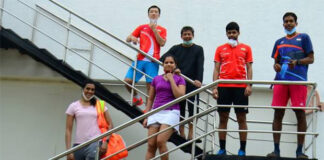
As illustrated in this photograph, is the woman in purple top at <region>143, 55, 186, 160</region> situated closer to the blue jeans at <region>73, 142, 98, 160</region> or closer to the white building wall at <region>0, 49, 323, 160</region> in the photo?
the blue jeans at <region>73, 142, 98, 160</region>

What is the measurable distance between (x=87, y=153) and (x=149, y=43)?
1831 millimetres

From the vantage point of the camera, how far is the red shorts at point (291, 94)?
6801 mm

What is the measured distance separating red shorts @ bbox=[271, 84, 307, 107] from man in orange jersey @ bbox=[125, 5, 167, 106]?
175cm

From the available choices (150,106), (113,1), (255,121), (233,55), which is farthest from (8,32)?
(255,121)

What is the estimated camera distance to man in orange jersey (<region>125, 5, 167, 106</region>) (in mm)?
7992

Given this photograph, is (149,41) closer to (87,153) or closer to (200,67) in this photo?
(200,67)

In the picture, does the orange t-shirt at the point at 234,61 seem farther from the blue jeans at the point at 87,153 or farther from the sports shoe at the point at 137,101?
the blue jeans at the point at 87,153

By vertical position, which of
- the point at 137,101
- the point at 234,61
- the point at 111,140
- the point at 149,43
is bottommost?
the point at 111,140

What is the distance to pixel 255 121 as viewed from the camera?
8938 mm

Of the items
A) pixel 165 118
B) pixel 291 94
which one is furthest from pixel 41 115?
pixel 291 94

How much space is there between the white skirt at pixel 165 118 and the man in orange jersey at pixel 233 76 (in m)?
0.55

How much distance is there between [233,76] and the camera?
7.17 m

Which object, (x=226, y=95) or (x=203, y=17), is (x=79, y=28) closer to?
(x=203, y=17)

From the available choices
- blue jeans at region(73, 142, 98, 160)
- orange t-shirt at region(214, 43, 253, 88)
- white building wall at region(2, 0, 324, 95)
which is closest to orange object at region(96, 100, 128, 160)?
blue jeans at region(73, 142, 98, 160)
